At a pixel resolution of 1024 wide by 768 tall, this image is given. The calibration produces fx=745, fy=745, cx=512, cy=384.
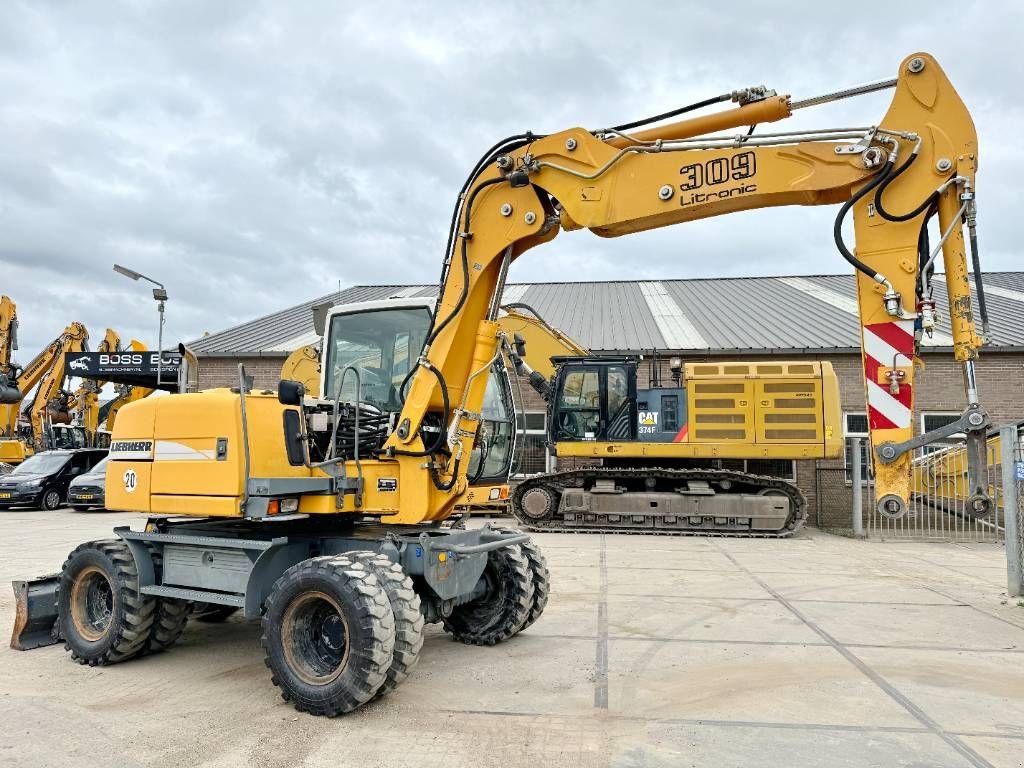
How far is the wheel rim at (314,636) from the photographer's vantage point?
4.52 meters

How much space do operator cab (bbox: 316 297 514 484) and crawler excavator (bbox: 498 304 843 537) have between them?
23.4 ft

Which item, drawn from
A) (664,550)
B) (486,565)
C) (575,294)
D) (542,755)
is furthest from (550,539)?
(575,294)

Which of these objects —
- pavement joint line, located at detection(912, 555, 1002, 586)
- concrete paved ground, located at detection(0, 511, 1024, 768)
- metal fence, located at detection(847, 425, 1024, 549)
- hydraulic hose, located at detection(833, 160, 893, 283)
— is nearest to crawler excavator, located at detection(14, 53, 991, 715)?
hydraulic hose, located at detection(833, 160, 893, 283)

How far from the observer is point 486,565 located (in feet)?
19.1

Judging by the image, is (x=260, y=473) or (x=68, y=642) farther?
(x=68, y=642)

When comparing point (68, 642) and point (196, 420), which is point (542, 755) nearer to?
point (196, 420)

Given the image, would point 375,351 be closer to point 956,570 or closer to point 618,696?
point 618,696

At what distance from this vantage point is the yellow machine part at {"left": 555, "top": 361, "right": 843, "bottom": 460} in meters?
13.6

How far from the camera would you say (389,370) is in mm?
5953

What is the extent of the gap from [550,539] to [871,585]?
569 cm

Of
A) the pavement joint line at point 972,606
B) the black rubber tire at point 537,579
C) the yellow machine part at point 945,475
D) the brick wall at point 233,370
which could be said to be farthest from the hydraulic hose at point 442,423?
the brick wall at point 233,370

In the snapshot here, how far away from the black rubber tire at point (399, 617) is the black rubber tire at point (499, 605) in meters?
1.26

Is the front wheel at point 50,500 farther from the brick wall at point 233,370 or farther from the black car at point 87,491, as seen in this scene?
the brick wall at point 233,370

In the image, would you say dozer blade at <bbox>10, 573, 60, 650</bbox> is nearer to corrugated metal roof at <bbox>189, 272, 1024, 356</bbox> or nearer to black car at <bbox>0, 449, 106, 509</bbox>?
black car at <bbox>0, 449, 106, 509</bbox>
